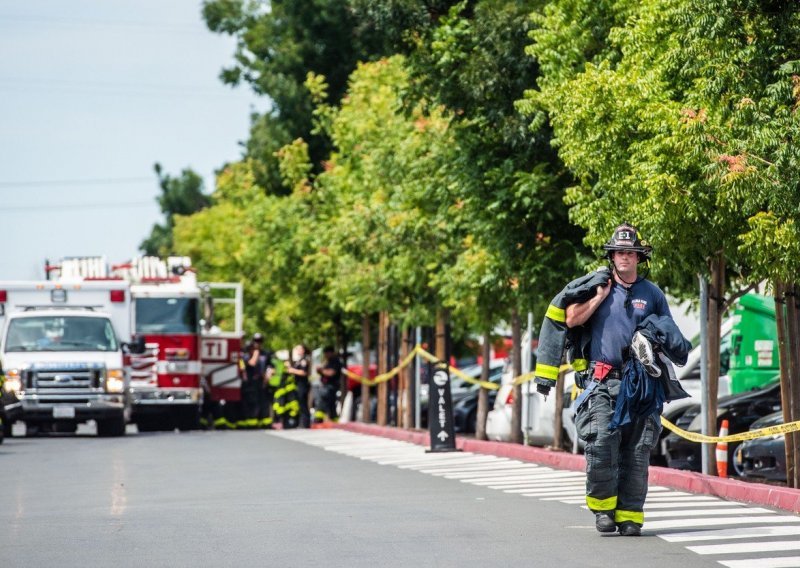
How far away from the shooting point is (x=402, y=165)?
1110 inches

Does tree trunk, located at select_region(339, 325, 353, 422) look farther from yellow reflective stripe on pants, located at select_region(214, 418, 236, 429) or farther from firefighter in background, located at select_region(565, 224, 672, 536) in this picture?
firefighter in background, located at select_region(565, 224, 672, 536)

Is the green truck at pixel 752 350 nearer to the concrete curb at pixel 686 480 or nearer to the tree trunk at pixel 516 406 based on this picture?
the concrete curb at pixel 686 480

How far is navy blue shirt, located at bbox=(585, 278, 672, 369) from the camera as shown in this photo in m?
11.5

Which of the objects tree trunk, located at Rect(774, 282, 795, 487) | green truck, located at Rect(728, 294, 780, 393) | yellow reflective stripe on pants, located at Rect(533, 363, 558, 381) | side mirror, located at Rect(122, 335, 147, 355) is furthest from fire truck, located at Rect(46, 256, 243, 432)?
yellow reflective stripe on pants, located at Rect(533, 363, 558, 381)

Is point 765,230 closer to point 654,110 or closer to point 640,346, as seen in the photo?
point 654,110

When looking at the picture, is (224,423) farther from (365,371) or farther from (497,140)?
(497,140)

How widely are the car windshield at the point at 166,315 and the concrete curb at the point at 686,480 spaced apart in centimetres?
1045

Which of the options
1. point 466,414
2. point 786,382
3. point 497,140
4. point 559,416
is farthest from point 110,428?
point 786,382

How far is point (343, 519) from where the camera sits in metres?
12.9

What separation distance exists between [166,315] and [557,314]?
23.8 metres

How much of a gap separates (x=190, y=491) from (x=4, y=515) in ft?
9.30

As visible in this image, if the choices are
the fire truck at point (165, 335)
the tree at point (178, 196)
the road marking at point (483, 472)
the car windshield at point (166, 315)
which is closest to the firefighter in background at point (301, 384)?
the fire truck at point (165, 335)

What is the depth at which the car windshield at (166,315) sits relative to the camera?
113ft

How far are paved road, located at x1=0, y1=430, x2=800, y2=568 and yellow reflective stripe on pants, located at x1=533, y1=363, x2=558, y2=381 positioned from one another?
3.60ft
